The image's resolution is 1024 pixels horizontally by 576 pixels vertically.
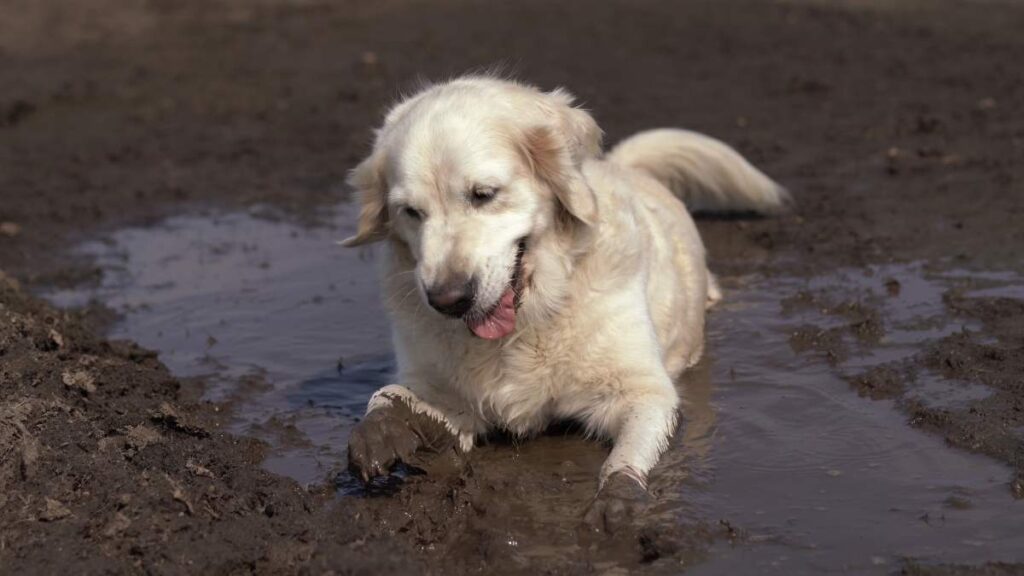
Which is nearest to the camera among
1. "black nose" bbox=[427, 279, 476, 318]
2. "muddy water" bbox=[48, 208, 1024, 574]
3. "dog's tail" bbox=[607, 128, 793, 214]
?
"muddy water" bbox=[48, 208, 1024, 574]

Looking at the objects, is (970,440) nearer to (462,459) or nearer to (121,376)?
(462,459)

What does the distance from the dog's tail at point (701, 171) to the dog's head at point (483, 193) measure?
2625 mm

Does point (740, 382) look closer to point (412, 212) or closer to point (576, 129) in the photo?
point (576, 129)

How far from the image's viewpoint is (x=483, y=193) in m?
4.43

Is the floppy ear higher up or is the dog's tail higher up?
the floppy ear

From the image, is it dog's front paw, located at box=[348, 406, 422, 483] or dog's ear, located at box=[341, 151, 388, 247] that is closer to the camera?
dog's front paw, located at box=[348, 406, 422, 483]

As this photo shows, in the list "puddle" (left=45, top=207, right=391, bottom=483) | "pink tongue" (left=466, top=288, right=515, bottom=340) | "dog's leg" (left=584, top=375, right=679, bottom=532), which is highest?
"pink tongue" (left=466, top=288, right=515, bottom=340)

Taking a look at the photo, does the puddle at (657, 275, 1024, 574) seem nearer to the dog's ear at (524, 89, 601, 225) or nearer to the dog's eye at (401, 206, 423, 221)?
the dog's ear at (524, 89, 601, 225)

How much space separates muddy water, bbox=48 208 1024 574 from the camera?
3963mm

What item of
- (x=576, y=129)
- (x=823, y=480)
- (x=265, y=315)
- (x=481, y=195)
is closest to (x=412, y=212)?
(x=481, y=195)

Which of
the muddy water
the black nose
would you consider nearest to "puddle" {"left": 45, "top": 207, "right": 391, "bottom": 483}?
the muddy water

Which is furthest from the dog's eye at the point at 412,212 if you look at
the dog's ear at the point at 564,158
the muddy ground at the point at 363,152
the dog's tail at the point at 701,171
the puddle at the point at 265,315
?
the dog's tail at the point at 701,171

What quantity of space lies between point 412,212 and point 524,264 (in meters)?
0.46

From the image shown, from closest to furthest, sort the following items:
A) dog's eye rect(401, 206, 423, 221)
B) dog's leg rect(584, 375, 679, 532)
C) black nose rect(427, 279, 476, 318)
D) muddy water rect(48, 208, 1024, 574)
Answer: muddy water rect(48, 208, 1024, 574)
dog's leg rect(584, 375, 679, 532)
black nose rect(427, 279, 476, 318)
dog's eye rect(401, 206, 423, 221)
